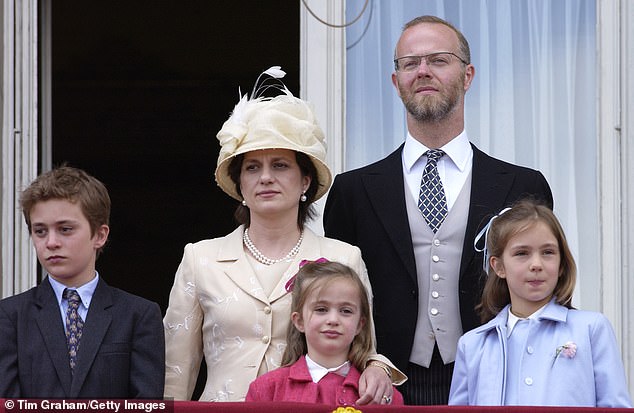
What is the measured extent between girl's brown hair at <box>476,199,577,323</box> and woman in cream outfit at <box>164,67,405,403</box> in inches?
14.0

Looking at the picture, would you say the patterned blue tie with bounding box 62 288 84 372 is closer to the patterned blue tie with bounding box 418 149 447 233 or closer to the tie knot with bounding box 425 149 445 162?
the patterned blue tie with bounding box 418 149 447 233

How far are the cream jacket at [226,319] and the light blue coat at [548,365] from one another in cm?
23

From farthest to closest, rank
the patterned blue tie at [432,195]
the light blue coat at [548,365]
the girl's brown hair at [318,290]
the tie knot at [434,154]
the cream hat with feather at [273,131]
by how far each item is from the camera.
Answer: the tie knot at [434,154] → the patterned blue tie at [432,195] → the cream hat with feather at [273,131] → the girl's brown hair at [318,290] → the light blue coat at [548,365]

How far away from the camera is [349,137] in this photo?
5.30m

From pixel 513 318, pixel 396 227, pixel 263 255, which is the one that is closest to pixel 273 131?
pixel 263 255

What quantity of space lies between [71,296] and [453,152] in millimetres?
1333

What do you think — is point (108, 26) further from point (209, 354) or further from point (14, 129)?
point (209, 354)

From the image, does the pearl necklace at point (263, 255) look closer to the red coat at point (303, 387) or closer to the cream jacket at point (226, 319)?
the cream jacket at point (226, 319)

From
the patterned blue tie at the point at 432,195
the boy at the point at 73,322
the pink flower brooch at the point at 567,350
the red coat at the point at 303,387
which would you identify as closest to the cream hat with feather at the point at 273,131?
the patterned blue tie at the point at 432,195

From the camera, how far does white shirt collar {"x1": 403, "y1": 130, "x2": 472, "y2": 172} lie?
429 centimetres

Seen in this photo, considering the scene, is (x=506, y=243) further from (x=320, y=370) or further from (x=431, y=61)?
(x=431, y=61)

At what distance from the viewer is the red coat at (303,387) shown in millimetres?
3635

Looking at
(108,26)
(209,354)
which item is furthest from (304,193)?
(108,26)

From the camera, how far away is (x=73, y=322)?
12.3ft
